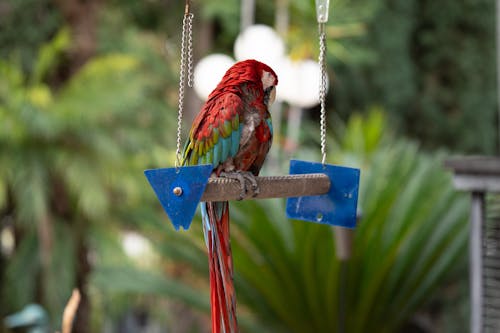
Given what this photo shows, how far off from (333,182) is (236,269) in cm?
123

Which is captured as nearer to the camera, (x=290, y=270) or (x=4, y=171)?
(x=290, y=270)

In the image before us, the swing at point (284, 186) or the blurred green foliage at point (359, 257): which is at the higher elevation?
the swing at point (284, 186)

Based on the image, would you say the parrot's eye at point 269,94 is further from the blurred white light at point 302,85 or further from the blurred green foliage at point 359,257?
the blurred white light at point 302,85

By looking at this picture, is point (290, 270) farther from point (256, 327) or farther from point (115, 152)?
point (115, 152)

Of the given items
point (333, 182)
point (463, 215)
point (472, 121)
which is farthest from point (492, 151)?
point (333, 182)

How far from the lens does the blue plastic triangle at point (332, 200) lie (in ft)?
2.48

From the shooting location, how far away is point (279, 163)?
251 cm

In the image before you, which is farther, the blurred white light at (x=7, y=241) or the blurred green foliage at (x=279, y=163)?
the blurred white light at (x=7, y=241)

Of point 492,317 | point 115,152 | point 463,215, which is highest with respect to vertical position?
point 115,152

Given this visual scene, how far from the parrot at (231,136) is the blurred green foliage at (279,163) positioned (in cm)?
103

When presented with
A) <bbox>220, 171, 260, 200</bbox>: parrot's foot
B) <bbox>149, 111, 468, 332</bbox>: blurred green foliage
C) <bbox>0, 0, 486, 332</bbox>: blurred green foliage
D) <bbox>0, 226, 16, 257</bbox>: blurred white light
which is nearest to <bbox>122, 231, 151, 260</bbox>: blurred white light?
<bbox>0, 0, 486, 332</bbox>: blurred green foliage

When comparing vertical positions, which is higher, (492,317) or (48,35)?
(48,35)

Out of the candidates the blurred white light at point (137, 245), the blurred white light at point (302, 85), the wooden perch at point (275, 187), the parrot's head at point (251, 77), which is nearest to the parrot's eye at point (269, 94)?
the parrot's head at point (251, 77)

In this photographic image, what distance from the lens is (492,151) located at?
419cm
